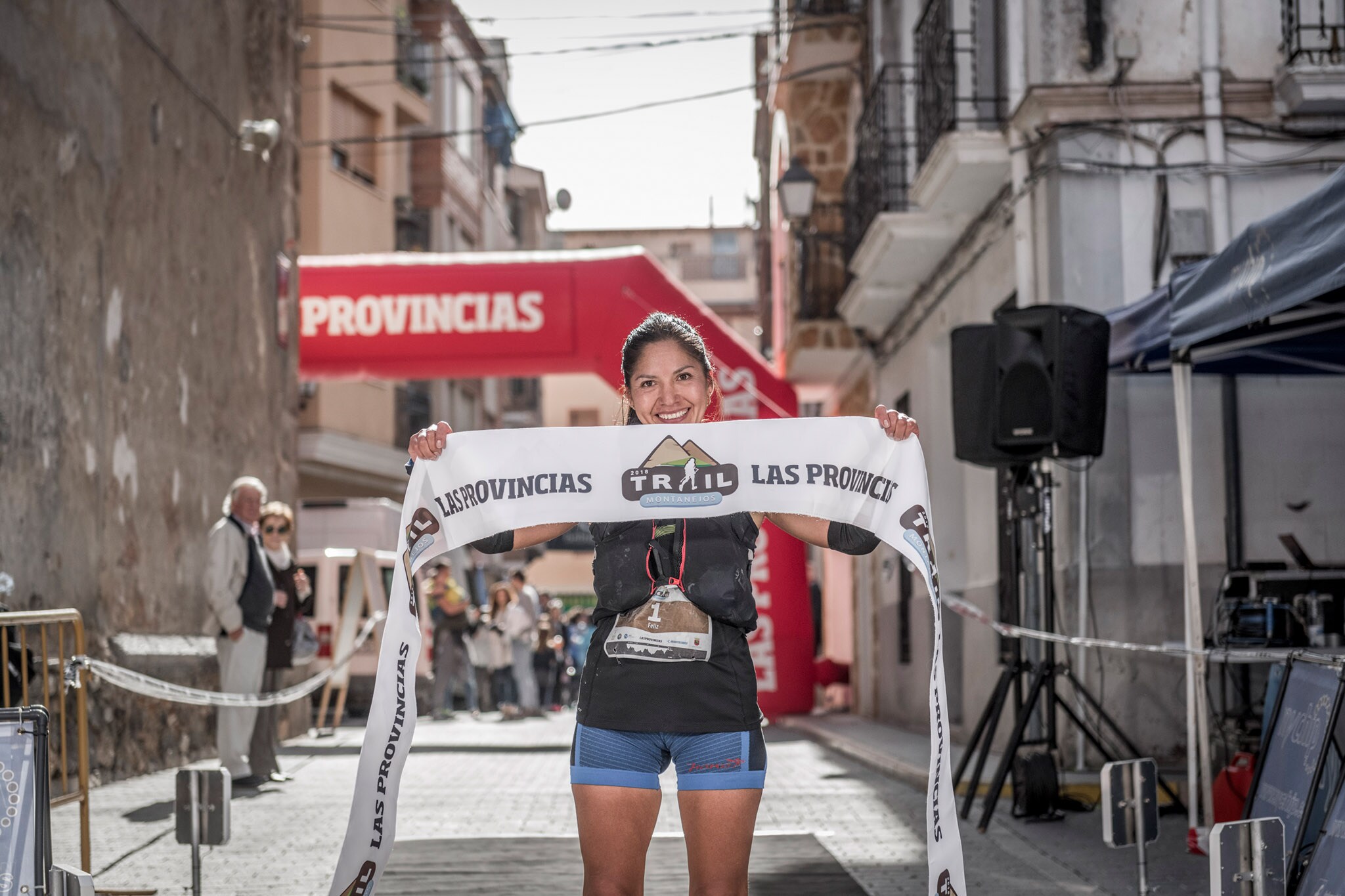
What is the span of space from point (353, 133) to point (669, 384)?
2945 cm

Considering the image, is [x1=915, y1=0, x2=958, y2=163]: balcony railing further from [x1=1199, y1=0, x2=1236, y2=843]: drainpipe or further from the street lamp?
the street lamp

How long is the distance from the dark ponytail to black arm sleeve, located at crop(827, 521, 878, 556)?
1.58 ft

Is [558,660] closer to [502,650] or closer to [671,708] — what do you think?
[502,650]

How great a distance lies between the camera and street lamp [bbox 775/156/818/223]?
18.2 m

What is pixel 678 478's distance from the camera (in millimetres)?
4141

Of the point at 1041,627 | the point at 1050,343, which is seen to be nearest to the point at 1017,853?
the point at 1041,627

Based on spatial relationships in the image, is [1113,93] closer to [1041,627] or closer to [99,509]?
[1041,627]

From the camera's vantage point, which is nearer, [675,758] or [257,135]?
[675,758]

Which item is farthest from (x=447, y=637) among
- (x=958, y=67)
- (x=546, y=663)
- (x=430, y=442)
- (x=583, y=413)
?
(x=583, y=413)

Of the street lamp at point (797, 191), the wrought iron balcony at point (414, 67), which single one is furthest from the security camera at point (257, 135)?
the wrought iron balcony at point (414, 67)

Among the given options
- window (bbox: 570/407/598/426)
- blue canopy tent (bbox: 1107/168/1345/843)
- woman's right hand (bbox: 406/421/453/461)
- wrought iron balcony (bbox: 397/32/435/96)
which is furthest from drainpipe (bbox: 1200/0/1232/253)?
window (bbox: 570/407/598/426)

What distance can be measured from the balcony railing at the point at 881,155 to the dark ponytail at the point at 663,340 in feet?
38.8

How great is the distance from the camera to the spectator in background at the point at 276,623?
11.1 m

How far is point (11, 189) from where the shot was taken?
995 cm
